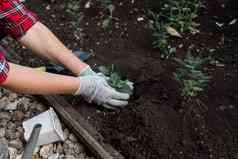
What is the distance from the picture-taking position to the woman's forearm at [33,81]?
2.18 metres

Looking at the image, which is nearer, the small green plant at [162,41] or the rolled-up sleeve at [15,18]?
the rolled-up sleeve at [15,18]

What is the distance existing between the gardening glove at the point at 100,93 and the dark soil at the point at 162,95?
0.06m

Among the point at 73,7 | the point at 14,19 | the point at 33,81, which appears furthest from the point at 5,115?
the point at 73,7

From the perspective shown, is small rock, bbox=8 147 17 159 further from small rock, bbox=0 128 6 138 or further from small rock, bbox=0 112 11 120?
small rock, bbox=0 112 11 120

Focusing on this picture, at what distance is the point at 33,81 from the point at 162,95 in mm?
876

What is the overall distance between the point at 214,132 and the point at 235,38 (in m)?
0.83

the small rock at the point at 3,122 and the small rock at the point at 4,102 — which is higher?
the small rock at the point at 4,102

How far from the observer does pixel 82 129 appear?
265 centimetres

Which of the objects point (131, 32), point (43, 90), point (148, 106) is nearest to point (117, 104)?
point (148, 106)

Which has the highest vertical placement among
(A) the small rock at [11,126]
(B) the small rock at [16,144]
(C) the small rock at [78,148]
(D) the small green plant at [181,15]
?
(D) the small green plant at [181,15]

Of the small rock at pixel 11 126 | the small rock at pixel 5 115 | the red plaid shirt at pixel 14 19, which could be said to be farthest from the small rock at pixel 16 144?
the red plaid shirt at pixel 14 19

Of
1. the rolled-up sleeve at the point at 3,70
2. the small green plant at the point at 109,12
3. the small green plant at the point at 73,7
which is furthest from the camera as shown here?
the small green plant at the point at 73,7

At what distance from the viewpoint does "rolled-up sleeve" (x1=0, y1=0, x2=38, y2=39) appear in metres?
2.48

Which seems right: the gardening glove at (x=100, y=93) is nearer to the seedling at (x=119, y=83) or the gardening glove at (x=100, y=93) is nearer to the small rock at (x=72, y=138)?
the seedling at (x=119, y=83)
